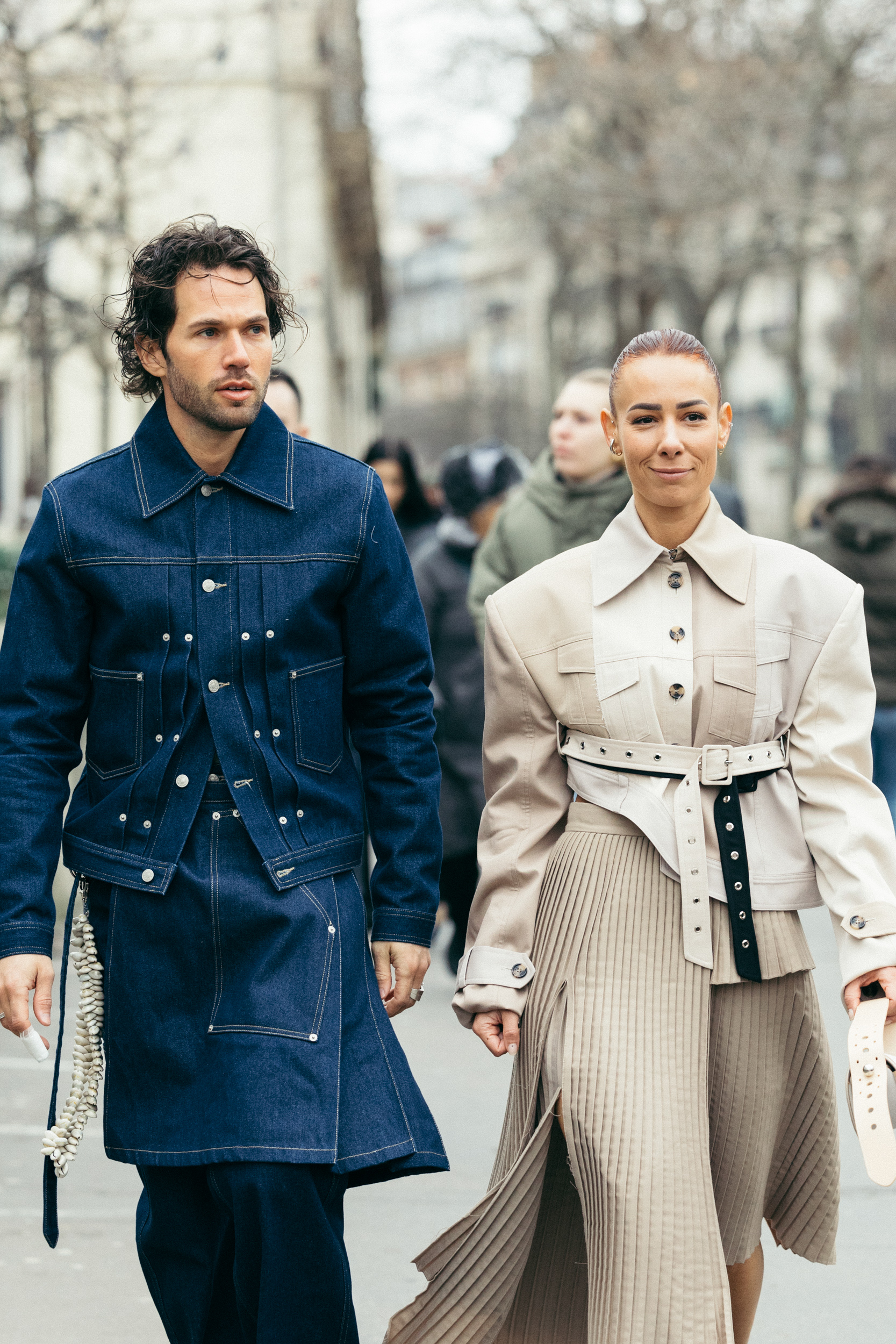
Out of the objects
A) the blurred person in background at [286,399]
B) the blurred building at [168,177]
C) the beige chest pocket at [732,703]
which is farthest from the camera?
the blurred building at [168,177]

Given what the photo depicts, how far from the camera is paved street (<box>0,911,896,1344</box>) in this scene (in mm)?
4289

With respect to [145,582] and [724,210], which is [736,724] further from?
[724,210]

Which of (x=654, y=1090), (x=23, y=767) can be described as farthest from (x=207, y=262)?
(x=654, y=1090)

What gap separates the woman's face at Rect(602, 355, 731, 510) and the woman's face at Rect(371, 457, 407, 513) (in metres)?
4.17

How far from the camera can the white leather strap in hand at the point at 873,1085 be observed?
289 cm

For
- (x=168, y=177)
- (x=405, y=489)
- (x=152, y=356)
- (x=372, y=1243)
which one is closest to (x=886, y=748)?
(x=405, y=489)

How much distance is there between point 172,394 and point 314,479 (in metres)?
0.28

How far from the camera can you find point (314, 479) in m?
3.25

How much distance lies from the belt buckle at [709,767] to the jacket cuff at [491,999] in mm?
470

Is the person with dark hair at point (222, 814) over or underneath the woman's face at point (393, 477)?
underneath

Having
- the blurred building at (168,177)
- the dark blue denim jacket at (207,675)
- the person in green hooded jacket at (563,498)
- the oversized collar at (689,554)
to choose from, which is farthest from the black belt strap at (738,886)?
the person in green hooded jacket at (563,498)

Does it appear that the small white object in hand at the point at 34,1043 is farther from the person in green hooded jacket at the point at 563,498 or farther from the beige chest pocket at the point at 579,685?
the person in green hooded jacket at the point at 563,498

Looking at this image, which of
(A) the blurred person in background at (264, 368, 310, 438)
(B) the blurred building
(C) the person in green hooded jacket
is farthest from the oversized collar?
(C) the person in green hooded jacket

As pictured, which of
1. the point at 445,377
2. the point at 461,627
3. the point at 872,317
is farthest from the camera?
A: the point at 445,377
